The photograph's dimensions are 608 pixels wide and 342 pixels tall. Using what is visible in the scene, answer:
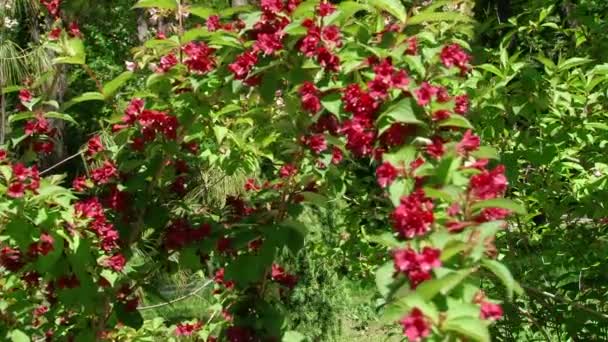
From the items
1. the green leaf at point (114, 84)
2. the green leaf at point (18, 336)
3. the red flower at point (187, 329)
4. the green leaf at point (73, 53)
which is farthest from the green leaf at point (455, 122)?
the red flower at point (187, 329)

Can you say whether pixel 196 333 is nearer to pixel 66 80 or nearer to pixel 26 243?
pixel 26 243

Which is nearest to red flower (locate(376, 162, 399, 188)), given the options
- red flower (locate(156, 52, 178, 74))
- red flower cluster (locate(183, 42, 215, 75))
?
red flower cluster (locate(183, 42, 215, 75))

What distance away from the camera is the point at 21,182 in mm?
1991

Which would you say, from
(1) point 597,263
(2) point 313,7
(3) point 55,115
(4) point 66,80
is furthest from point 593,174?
(4) point 66,80

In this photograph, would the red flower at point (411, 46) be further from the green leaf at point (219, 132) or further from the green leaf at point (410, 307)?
the green leaf at point (219, 132)

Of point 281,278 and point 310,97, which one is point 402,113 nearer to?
point 310,97

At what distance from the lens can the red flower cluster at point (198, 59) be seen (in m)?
2.21

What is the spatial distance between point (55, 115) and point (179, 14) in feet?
1.51

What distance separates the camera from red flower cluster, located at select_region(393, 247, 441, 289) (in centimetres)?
136

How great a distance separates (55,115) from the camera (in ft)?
7.60

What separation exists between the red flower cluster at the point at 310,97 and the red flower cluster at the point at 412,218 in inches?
20.3

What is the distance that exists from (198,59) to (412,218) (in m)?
0.98

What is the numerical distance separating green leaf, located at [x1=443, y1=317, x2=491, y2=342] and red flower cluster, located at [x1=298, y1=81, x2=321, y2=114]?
0.80 meters

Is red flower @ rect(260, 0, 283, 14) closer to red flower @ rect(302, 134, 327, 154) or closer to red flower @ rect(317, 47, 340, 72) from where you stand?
red flower @ rect(317, 47, 340, 72)
